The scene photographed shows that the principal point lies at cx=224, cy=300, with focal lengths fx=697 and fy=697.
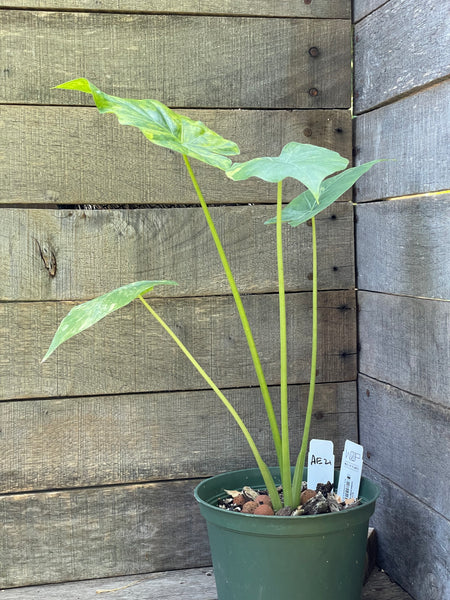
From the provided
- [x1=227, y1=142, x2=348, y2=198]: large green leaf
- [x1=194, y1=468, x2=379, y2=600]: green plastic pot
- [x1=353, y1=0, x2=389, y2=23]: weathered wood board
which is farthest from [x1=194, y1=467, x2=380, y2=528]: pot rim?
[x1=353, y1=0, x2=389, y2=23]: weathered wood board

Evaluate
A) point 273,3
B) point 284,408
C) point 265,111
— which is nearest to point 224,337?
point 284,408

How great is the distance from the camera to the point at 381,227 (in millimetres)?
1347

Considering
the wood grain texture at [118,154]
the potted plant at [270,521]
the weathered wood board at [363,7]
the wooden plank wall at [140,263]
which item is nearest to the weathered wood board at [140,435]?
the wooden plank wall at [140,263]

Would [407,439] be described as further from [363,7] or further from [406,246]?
[363,7]

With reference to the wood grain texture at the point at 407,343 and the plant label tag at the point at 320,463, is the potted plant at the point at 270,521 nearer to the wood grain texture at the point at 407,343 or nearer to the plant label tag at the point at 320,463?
the plant label tag at the point at 320,463

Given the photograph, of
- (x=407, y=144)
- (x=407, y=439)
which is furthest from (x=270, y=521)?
(x=407, y=144)

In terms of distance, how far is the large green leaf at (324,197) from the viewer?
1.06m

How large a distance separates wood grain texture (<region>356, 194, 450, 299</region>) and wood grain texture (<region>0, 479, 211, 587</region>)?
575mm

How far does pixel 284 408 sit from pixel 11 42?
855mm

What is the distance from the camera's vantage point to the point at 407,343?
1.26 m

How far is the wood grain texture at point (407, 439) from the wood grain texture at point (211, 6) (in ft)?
2.49

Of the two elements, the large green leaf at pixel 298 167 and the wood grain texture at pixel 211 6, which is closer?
the large green leaf at pixel 298 167

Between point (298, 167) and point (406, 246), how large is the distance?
49 centimetres

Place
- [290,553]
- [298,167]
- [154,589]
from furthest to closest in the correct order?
[154,589], [290,553], [298,167]
